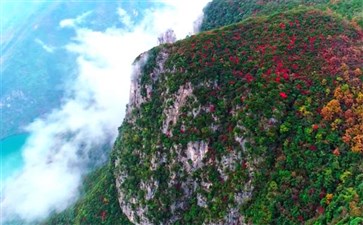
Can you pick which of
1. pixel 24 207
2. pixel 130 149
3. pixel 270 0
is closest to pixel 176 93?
pixel 130 149

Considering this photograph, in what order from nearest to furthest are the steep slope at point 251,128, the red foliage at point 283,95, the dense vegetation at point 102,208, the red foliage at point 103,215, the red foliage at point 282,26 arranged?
the steep slope at point 251,128 < the red foliage at point 283,95 < the red foliage at point 282,26 < the dense vegetation at point 102,208 < the red foliage at point 103,215

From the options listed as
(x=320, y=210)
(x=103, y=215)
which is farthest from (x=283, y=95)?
(x=103, y=215)

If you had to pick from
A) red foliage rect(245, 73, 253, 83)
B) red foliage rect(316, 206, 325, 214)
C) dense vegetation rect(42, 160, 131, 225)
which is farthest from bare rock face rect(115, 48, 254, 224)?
red foliage rect(316, 206, 325, 214)

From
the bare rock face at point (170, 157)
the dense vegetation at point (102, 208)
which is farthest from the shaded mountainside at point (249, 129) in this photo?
the dense vegetation at point (102, 208)

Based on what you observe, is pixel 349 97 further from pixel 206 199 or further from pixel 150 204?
pixel 150 204

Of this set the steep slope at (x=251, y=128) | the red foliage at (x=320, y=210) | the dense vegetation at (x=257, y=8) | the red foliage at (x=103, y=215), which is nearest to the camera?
the red foliage at (x=320, y=210)

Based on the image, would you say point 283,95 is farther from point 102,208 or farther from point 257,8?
point 102,208

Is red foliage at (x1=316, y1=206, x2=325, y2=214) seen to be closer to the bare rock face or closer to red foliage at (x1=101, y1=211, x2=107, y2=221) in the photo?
the bare rock face

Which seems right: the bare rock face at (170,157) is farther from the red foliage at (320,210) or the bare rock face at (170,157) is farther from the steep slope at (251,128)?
the red foliage at (320,210)
